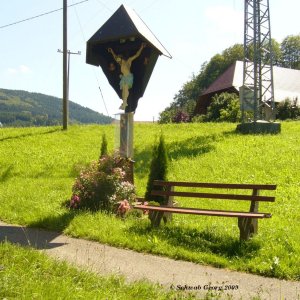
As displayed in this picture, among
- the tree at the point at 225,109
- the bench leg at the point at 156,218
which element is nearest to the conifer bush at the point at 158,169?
the bench leg at the point at 156,218

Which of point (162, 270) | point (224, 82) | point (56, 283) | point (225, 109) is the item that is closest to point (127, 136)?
point (162, 270)

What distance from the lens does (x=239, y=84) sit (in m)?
43.2

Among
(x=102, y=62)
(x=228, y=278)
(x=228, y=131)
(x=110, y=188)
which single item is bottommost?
(x=228, y=278)

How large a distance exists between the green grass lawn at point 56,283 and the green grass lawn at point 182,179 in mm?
1579

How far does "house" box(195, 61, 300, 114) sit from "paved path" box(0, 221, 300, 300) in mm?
36765

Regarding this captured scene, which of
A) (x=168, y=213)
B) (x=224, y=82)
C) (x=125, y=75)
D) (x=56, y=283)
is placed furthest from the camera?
(x=224, y=82)

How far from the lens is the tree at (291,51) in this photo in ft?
263

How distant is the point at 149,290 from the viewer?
462cm

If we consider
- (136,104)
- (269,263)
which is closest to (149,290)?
(269,263)

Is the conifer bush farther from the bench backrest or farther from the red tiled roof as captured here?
the red tiled roof

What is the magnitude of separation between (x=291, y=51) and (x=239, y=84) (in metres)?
43.4

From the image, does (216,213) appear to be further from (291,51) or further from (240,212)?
(291,51)

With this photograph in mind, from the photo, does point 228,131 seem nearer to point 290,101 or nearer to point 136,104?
point 136,104

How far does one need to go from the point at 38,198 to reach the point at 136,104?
10.2 feet
